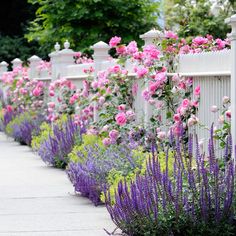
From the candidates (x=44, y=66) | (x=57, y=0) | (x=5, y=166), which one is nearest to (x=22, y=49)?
(x=57, y=0)

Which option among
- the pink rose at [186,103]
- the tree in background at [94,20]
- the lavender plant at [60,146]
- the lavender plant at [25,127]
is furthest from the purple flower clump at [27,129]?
the pink rose at [186,103]

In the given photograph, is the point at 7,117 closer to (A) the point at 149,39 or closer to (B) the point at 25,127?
(B) the point at 25,127

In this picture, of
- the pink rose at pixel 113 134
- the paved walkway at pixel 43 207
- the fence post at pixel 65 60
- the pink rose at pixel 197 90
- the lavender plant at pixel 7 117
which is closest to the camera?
the paved walkway at pixel 43 207

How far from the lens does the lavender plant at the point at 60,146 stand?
41.1 feet

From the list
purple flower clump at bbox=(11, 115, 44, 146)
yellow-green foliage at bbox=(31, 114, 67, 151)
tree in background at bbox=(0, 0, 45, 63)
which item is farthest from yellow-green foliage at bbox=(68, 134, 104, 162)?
tree in background at bbox=(0, 0, 45, 63)

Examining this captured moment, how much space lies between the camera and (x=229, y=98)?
8133mm

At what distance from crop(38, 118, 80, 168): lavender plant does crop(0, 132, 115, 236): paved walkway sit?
153 millimetres

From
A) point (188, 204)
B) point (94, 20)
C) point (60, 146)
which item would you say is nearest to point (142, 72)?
point (60, 146)

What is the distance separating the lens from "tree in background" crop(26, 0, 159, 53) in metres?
22.2

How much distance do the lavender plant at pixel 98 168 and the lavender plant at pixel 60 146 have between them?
248 cm

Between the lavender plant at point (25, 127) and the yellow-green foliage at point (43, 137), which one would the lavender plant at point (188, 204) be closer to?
the yellow-green foliage at point (43, 137)

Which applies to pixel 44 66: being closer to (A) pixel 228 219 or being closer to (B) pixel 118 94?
(B) pixel 118 94

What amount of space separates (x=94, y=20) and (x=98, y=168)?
541 inches

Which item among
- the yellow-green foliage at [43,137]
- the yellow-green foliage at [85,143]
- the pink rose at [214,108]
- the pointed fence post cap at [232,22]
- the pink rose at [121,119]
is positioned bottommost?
the yellow-green foliage at [43,137]
